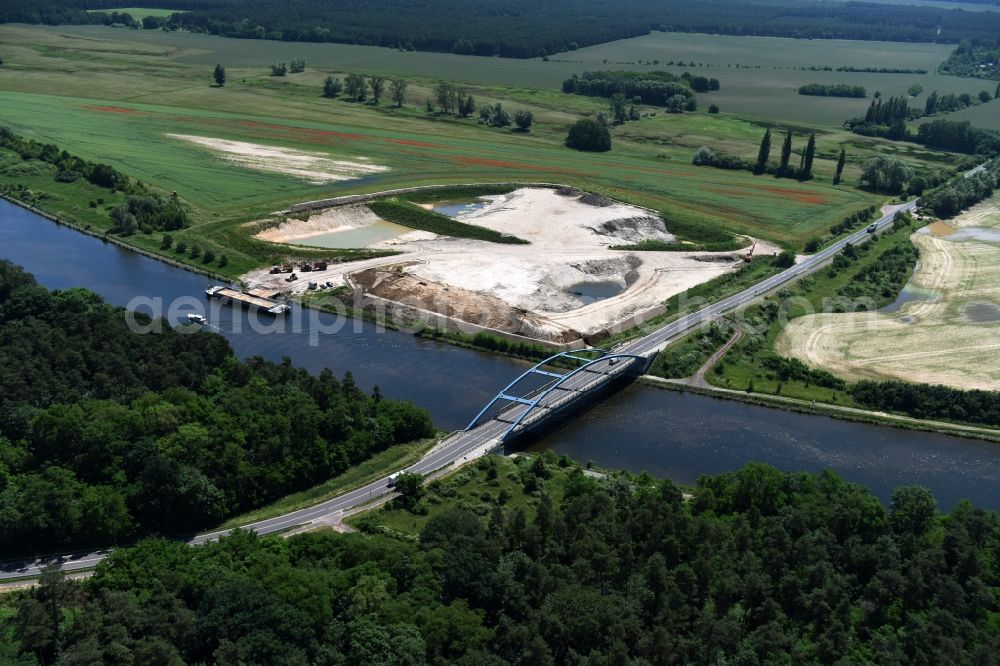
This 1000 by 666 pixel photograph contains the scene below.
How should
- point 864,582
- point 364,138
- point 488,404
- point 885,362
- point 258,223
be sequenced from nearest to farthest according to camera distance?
point 864,582 < point 488,404 < point 885,362 < point 258,223 < point 364,138

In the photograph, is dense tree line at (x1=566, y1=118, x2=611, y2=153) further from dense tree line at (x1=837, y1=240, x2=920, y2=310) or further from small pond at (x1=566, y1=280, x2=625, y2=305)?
small pond at (x1=566, y1=280, x2=625, y2=305)

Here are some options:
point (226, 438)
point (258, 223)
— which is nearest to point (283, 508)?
point (226, 438)

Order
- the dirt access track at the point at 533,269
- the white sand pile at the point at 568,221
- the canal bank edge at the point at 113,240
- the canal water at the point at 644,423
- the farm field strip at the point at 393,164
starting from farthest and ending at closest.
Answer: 1. the farm field strip at the point at 393,164
2. the white sand pile at the point at 568,221
3. the canal bank edge at the point at 113,240
4. the dirt access track at the point at 533,269
5. the canal water at the point at 644,423

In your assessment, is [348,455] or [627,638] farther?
[348,455]

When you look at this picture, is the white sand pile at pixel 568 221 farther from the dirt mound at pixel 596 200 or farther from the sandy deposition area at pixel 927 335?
the sandy deposition area at pixel 927 335

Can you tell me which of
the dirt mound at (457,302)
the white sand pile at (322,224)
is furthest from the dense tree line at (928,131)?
the dirt mound at (457,302)

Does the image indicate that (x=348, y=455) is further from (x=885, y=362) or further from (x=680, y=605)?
(x=885, y=362)

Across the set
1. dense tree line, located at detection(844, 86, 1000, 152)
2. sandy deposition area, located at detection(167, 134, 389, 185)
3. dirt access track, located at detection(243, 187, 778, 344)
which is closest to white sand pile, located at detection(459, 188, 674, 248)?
dirt access track, located at detection(243, 187, 778, 344)
